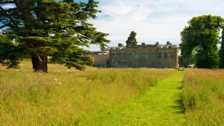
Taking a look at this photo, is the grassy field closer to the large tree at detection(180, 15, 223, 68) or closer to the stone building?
the large tree at detection(180, 15, 223, 68)

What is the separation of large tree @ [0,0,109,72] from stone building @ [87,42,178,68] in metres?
77.7

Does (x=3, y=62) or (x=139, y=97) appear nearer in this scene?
(x=139, y=97)

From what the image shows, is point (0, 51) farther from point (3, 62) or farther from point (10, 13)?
point (10, 13)

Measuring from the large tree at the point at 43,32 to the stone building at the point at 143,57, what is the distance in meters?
77.7

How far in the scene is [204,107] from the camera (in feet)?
32.2

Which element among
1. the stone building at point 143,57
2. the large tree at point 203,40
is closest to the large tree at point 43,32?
the large tree at point 203,40

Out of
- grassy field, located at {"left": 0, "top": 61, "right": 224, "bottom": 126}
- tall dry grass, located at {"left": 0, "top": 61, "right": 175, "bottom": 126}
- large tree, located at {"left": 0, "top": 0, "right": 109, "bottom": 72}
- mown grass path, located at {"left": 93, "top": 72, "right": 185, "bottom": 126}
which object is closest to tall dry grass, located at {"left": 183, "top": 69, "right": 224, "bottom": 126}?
grassy field, located at {"left": 0, "top": 61, "right": 224, "bottom": 126}

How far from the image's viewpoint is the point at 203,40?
205ft

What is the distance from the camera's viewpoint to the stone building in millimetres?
100625

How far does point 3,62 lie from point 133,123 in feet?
50.4

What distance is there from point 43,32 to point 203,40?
47.0 m

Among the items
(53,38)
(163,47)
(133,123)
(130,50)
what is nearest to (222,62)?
(163,47)

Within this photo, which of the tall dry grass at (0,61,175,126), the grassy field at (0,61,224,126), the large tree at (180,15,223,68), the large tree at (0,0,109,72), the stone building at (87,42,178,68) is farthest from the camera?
the stone building at (87,42,178,68)

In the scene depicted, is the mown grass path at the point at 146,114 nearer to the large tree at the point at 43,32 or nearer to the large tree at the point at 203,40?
the large tree at the point at 43,32
